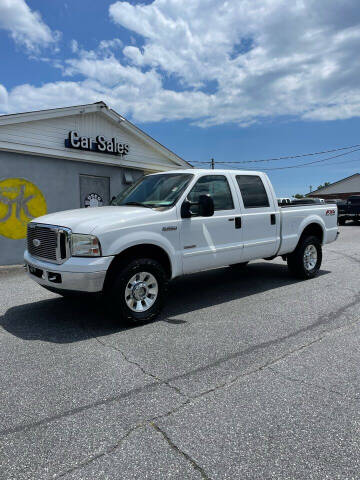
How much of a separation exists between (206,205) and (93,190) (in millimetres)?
7789

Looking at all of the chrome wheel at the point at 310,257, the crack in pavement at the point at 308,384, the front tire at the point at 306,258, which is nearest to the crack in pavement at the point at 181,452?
the crack in pavement at the point at 308,384

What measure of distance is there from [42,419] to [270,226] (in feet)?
15.3

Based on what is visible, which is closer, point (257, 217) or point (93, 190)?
point (257, 217)

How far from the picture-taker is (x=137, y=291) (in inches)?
176

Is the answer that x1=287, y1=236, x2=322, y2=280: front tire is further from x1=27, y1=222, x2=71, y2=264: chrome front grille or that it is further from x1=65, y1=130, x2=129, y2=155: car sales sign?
x1=65, y1=130, x2=129, y2=155: car sales sign

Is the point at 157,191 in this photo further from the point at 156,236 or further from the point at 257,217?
the point at 257,217

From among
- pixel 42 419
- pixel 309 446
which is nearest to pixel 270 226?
pixel 309 446

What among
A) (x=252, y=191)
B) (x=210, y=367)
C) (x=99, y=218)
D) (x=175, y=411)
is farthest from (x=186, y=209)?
(x=175, y=411)

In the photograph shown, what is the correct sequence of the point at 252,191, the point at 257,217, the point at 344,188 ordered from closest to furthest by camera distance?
the point at 257,217
the point at 252,191
the point at 344,188

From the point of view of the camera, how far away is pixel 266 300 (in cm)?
563

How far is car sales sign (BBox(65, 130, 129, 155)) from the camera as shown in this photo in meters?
10.7

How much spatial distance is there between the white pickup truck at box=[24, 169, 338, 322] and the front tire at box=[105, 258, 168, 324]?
0.01 metres

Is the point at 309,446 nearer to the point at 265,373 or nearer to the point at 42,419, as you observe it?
the point at 265,373

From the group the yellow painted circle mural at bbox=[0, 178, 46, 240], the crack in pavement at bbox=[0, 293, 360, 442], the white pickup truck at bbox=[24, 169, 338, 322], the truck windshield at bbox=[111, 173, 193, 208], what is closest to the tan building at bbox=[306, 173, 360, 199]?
the yellow painted circle mural at bbox=[0, 178, 46, 240]
